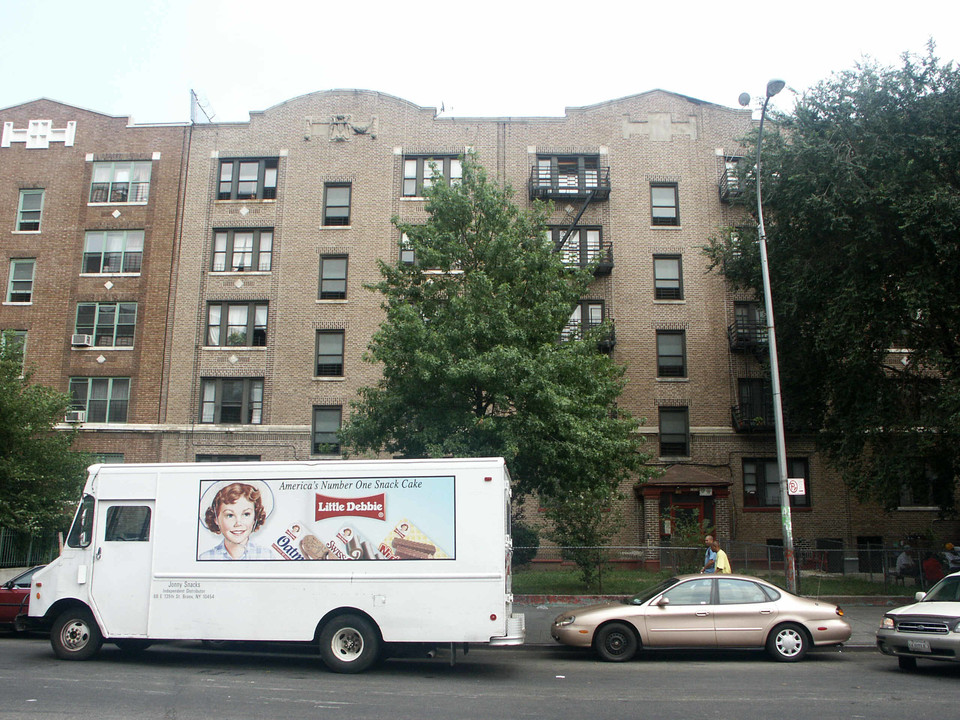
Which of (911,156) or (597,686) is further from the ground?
(911,156)

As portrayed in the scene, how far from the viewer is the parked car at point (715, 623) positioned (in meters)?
12.6

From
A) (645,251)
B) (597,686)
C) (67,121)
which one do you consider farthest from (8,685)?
(67,121)

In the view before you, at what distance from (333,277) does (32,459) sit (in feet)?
42.2

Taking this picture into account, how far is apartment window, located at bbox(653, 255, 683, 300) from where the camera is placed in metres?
31.1

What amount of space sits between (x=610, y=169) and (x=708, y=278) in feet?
19.1

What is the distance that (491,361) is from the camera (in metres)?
17.3

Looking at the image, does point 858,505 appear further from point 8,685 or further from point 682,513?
point 8,685

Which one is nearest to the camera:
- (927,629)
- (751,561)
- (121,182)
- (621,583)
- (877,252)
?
(927,629)

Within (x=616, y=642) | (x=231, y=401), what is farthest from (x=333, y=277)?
(x=616, y=642)

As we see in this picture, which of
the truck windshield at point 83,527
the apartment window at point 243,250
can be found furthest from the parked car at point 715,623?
the apartment window at point 243,250

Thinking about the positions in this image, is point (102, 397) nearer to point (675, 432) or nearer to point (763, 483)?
point (675, 432)

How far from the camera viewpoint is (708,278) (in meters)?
31.0

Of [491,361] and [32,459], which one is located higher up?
[491,361]

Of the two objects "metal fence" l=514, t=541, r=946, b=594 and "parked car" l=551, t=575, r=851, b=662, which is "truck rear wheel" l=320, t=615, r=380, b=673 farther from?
"metal fence" l=514, t=541, r=946, b=594
